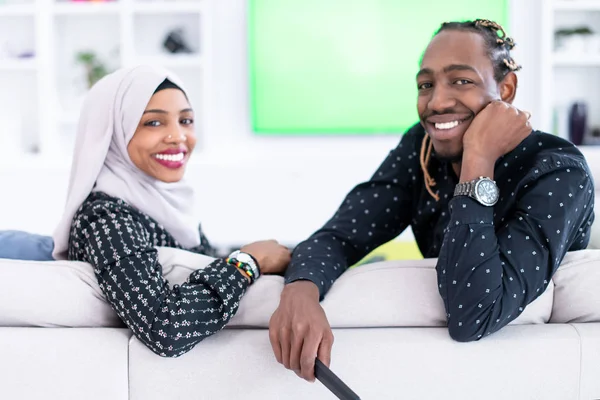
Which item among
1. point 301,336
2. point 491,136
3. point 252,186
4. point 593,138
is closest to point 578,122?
point 593,138

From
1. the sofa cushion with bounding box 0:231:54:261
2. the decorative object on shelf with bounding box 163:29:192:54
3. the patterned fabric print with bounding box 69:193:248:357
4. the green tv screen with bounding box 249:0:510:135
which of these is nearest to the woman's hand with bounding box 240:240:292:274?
the patterned fabric print with bounding box 69:193:248:357

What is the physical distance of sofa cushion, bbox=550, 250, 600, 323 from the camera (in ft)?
3.93

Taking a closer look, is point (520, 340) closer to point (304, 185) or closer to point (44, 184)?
point (304, 185)

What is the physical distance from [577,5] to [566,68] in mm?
486

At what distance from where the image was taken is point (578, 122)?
4398 mm

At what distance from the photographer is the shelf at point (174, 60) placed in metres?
4.37

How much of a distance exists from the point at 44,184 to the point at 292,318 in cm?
355

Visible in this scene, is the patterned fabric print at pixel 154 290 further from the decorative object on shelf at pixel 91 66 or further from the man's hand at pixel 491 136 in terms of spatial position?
the decorative object on shelf at pixel 91 66

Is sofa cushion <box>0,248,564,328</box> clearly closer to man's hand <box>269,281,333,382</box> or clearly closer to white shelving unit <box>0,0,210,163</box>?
man's hand <box>269,281,333,382</box>

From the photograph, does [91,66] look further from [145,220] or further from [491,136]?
[491,136]

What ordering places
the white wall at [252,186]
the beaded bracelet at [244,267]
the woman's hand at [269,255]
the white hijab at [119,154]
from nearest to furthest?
1. the beaded bracelet at [244,267]
2. the woman's hand at [269,255]
3. the white hijab at [119,154]
4. the white wall at [252,186]

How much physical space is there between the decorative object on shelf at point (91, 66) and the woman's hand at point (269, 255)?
3.38 meters

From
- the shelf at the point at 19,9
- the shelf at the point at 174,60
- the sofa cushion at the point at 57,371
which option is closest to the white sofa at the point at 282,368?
the sofa cushion at the point at 57,371

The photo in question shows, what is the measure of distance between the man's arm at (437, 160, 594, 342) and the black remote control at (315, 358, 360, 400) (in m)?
0.24
